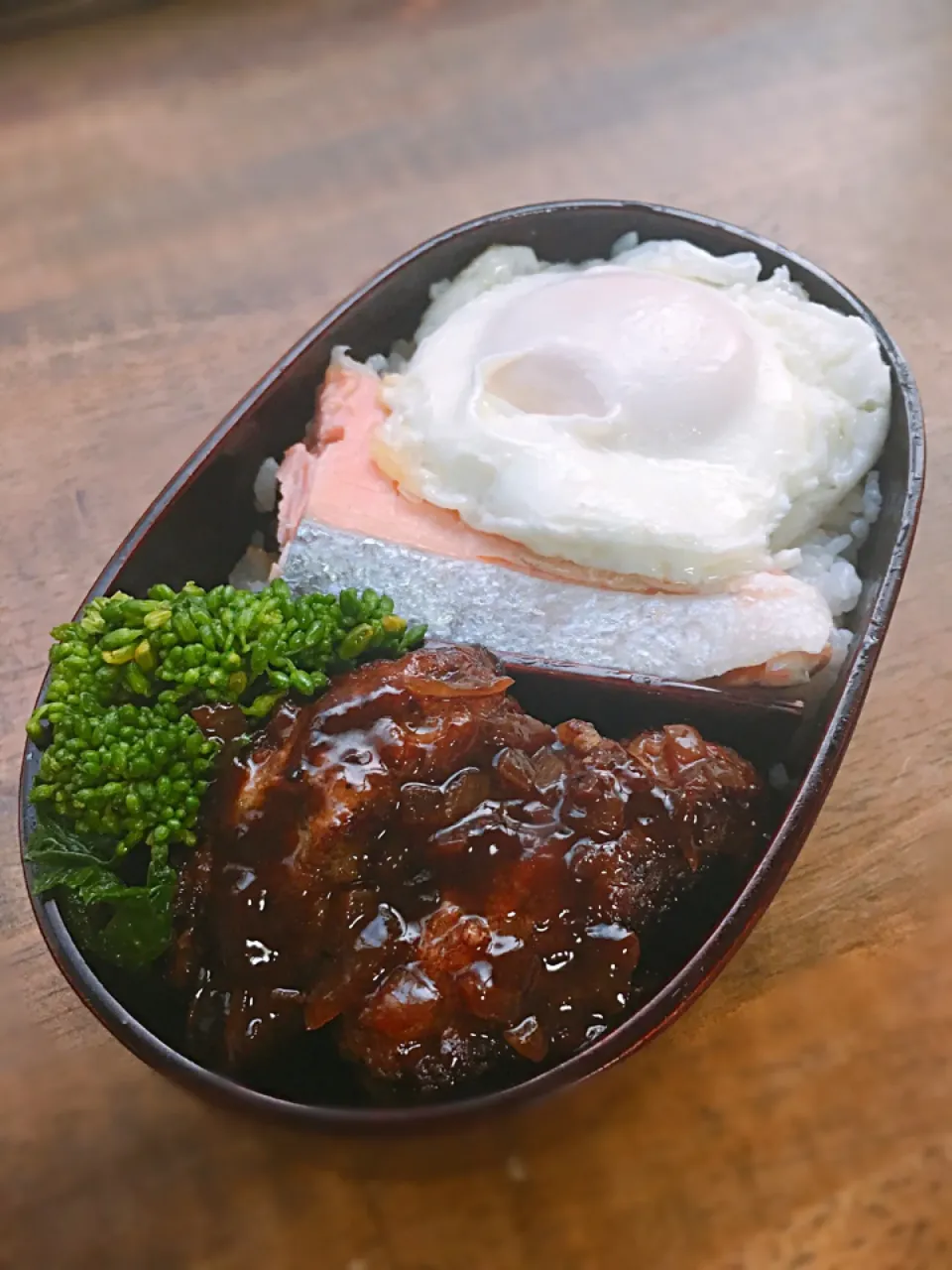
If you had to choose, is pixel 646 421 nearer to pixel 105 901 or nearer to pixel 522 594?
pixel 522 594

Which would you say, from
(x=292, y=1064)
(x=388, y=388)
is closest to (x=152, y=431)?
(x=388, y=388)

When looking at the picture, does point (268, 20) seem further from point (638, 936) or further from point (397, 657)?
point (638, 936)

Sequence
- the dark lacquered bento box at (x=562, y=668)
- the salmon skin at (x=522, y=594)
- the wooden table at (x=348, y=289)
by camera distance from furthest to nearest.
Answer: the salmon skin at (x=522, y=594), the wooden table at (x=348, y=289), the dark lacquered bento box at (x=562, y=668)

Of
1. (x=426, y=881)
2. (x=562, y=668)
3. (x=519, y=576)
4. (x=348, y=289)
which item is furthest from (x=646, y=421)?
(x=348, y=289)

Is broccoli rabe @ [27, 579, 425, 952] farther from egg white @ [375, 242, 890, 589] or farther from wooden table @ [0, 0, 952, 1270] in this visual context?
wooden table @ [0, 0, 952, 1270]

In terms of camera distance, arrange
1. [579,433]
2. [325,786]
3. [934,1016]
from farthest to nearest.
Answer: [579,433] < [934,1016] < [325,786]

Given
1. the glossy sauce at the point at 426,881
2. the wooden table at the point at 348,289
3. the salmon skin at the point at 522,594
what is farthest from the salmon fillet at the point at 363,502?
the wooden table at the point at 348,289

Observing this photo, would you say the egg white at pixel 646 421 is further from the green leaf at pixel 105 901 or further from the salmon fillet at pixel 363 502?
the green leaf at pixel 105 901
